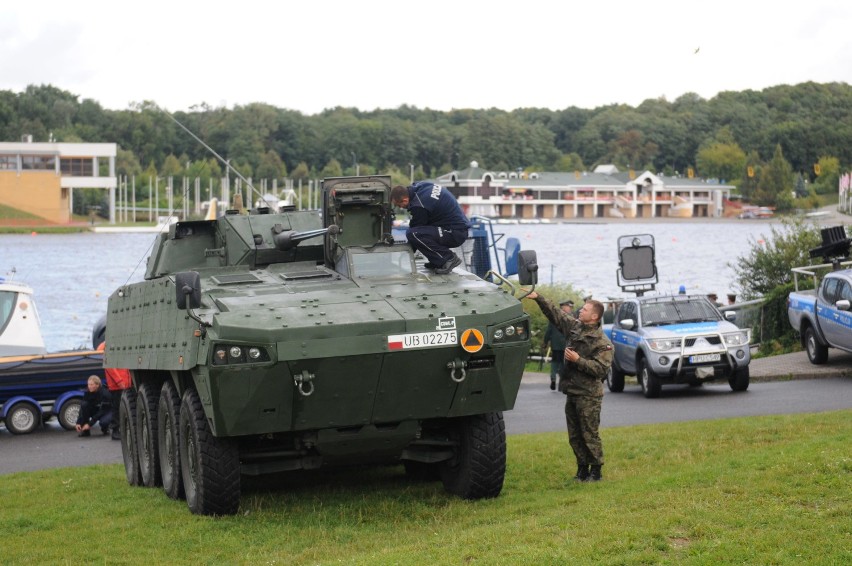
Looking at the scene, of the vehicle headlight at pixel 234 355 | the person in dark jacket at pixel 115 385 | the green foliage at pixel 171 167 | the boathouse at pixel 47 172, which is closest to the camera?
the vehicle headlight at pixel 234 355

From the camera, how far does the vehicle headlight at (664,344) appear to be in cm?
2303

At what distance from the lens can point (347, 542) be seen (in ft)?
36.1

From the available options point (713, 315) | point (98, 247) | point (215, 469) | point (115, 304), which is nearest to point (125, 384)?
point (115, 304)

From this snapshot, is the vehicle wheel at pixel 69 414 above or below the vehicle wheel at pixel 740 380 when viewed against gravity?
below

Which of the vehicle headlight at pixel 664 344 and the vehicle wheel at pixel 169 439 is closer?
the vehicle wheel at pixel 169 439

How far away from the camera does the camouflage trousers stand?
12.9m

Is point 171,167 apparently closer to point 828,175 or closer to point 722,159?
point 722,159

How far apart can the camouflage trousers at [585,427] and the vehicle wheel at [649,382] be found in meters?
10.2

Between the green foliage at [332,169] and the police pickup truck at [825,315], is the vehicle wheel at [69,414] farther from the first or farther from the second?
the green foliage at [332,169]

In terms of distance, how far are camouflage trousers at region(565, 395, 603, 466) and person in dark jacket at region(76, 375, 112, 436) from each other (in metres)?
10.4

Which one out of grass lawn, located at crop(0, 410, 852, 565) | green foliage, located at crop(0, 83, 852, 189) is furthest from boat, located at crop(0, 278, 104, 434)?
green foliage, located at crop(0, 83, 852, 189)

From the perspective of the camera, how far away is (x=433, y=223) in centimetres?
1335

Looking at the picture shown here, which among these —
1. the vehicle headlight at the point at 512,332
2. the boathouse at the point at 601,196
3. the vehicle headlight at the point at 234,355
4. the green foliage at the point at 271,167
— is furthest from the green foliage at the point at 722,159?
the vehicle headlight at the point at 234,355

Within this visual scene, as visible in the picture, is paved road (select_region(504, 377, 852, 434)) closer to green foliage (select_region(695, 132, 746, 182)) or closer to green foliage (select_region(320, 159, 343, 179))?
green foliage (select_region(320, 159, 343, 179))
